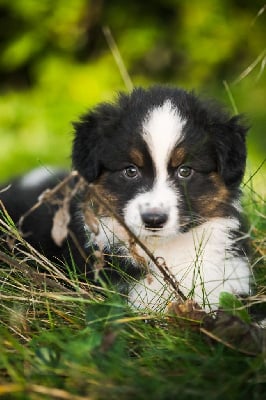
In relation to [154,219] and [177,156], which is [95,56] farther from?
[154,219]

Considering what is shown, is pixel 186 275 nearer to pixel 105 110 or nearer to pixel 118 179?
pixel 118 179

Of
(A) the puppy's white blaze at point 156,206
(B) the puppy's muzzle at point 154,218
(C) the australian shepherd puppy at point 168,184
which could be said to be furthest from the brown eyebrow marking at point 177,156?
(B) the puppy's muzzle at point 154,218

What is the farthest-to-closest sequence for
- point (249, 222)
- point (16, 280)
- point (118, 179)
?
point (249, 222) → point (118, 179) → point (16, 280)

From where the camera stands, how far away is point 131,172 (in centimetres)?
408

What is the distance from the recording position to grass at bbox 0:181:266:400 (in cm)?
272

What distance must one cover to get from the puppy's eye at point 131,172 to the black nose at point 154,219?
0.35 m

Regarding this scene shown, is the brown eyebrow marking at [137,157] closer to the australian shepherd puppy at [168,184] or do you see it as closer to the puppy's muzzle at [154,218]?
the australian shepherd puppy at [168,184]

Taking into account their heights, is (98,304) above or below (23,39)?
below

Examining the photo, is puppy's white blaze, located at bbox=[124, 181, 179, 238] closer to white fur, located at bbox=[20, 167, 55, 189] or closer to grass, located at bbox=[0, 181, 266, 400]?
grass, located at bbox=[0, 181, 266, 400]

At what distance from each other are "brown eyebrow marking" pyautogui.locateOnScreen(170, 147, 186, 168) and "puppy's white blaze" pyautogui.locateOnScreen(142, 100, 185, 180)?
2 centimetres

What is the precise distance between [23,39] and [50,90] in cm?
75

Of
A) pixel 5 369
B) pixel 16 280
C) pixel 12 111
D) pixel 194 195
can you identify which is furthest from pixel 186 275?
pixel 12 111

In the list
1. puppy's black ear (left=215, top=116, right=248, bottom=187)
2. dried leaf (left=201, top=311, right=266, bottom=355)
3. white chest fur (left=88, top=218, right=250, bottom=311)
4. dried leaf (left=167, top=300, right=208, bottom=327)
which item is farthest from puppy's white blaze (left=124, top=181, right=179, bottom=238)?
dried leaf (left=201, top=311, right=266, bottom=355)

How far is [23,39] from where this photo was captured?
33.3 feet
